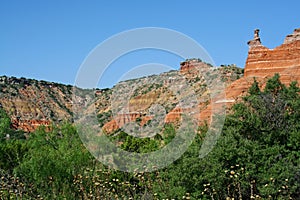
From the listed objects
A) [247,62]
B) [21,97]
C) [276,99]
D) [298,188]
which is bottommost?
[298,188]

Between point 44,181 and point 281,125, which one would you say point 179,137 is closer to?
point 281,125

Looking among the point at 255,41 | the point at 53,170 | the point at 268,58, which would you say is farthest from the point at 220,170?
the point at 255,41

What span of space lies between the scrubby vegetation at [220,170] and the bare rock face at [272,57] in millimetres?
33783

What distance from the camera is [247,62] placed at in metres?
49.8

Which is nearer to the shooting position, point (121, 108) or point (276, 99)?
point (276, 99)

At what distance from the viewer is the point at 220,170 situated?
10.8 metres

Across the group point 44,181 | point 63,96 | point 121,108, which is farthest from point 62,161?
point 63,96

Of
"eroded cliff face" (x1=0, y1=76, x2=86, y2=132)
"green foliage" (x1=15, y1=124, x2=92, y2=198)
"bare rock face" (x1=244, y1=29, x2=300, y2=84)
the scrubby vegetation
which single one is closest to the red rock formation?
"bare rock face" (x1=244, y1=29, x2=300, y2=84)

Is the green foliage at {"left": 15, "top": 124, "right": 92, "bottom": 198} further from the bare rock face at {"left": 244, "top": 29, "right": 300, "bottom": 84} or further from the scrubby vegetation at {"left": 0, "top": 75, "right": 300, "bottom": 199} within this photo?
the bare rock face at {"left": 244, "top": 29, "right": 300, "bottom": 84}

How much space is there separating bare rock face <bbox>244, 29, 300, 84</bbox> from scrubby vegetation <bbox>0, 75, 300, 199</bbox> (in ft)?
111

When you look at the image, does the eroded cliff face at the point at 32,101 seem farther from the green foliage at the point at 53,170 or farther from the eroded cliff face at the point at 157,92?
the green foliage at the point at 53,170

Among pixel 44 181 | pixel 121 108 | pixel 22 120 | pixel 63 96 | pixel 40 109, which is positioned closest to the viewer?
pixel 44 181

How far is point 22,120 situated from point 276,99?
6956cm

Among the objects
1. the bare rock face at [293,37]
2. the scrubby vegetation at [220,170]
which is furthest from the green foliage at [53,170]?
the bare rock face at [293,37]
